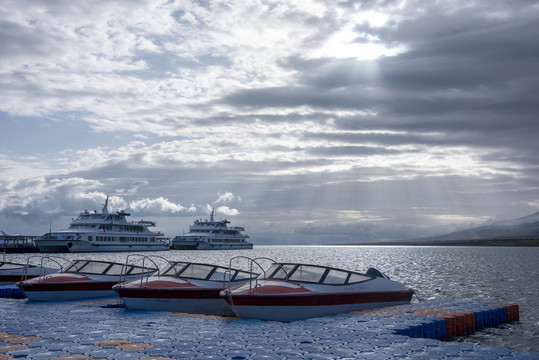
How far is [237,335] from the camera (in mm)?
12953

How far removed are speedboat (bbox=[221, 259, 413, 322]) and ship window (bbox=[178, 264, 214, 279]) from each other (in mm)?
2768

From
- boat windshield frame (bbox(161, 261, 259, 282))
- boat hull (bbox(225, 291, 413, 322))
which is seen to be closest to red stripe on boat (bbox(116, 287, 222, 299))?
boat windshield frame (bbox(161, 261, 259, 282))

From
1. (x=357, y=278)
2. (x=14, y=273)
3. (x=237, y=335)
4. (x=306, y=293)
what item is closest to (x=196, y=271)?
(x=306, y=293)

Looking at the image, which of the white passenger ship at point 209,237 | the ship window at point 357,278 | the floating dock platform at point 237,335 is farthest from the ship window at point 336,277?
the white passenger ship at point 209,237

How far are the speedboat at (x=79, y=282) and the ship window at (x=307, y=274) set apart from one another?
715 cm

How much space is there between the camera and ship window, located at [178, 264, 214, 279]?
64.3ft

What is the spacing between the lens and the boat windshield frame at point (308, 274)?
17.6 meters

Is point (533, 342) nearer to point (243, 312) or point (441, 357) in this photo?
point (441, 357)

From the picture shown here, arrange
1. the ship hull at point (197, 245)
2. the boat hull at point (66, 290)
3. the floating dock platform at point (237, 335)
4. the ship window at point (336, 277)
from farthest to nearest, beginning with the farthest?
the ship hull at point (197, 245) < the boat hull at point (66, 290) < the ship window at point (336, 277) < the floating dock platform at point (237, 335)

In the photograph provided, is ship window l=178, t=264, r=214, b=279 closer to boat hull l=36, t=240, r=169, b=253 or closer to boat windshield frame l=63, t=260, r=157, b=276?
boat windshield frame l=63, t=260, r=157, b=276

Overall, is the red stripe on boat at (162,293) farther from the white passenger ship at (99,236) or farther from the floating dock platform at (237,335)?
the white passenger ship at (99,236)

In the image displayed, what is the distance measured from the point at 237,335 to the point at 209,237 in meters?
118

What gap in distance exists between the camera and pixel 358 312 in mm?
17234

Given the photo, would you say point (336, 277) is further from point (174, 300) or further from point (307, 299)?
point (174, 300)
